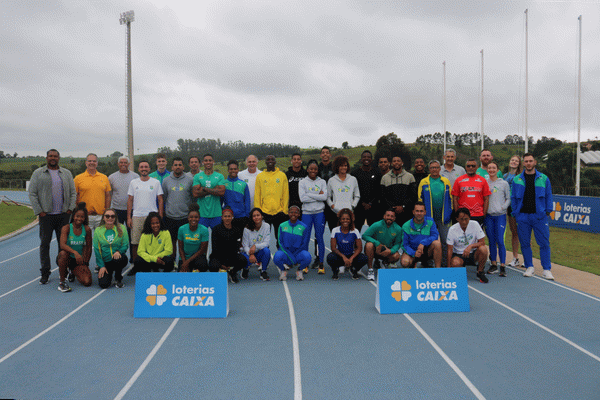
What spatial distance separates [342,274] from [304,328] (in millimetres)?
2720

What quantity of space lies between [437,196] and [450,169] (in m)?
0.80

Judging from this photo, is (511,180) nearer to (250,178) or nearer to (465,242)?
(465,242)

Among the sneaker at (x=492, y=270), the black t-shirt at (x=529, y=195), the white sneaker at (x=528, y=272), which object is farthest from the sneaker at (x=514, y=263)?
the black t-shirt at (x=529, y=195)

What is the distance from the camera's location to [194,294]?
489 centimetres

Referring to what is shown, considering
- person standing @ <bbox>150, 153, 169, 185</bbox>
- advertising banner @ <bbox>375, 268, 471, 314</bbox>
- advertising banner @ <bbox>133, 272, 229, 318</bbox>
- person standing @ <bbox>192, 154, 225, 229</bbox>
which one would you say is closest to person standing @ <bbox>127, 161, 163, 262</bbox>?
person standing @ <bbox>150, 153, 169, 185</bbox>

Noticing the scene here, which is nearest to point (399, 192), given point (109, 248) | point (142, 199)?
point (142, 199)

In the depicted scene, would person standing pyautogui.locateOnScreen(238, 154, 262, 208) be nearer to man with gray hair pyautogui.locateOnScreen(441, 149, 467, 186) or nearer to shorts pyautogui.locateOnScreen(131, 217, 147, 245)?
shorts pyautogui.locateOnScreen(131, 217, 147, 245)

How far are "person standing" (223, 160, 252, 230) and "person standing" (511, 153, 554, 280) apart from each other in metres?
4.75

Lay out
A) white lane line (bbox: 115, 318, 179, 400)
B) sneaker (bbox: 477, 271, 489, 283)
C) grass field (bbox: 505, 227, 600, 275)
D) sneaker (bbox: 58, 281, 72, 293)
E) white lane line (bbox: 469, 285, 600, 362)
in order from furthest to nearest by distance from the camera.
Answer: grass field (bbox: 505, 227, 600, 275)
sneaker (bbox: 477, 271, 489, 283)
sneaker (bbox: 58, 281, 72, 293)
white lane line (bbox: 469, 285, 600, 362)
white lane line (bbox: 115, 318, 179, 400)

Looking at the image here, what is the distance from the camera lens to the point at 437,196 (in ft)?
23.0

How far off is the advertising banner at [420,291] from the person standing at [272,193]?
8.67 feet

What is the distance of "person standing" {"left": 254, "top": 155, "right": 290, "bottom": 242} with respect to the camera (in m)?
7.13

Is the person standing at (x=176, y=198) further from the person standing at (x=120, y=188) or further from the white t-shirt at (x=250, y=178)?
the white t-shirt at (x=250, y=178)

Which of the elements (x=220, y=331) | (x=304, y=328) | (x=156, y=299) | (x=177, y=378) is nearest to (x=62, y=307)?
(x=156, y=299)
